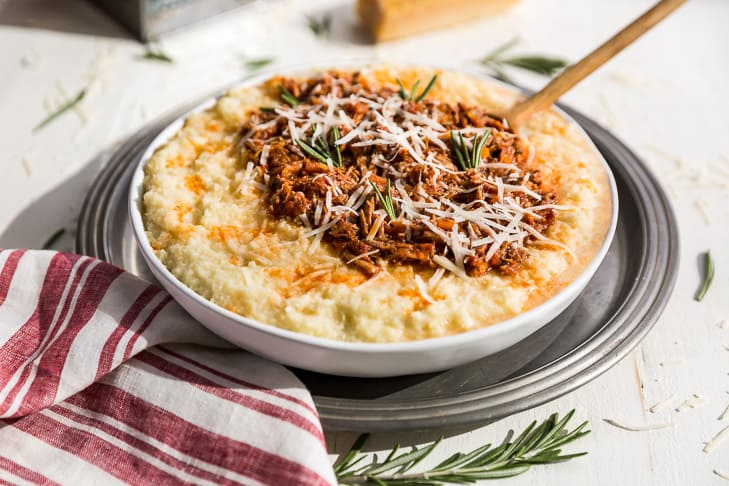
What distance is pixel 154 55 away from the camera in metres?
4.66

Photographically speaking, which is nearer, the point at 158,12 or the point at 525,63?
the point at 525,63

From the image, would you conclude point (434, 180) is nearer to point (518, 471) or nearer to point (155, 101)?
point (518, 471)

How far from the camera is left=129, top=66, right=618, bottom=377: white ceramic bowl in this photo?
2178 mm

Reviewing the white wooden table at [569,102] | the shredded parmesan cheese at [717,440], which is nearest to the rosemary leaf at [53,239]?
the white wooden table at [569,102]

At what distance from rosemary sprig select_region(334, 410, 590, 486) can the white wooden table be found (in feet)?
0.17

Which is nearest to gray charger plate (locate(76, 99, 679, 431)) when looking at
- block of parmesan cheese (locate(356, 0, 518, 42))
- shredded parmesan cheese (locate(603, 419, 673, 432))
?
shredded parmesan cheese (locate(603, 419, 673, 432))

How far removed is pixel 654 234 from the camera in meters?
2.94

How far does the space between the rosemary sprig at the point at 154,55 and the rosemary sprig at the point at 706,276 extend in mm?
3302

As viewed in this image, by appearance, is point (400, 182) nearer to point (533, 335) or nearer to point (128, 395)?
point (533, 335)

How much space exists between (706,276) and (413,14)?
2685mm

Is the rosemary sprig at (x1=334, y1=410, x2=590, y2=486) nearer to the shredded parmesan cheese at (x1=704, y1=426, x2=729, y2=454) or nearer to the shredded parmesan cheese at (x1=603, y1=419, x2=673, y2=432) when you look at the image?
the shredded parmesan cheese at (x1=603, y1=419, x2=673, y2=432)

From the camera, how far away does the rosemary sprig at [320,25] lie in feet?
16.8

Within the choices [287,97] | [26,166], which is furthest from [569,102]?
[26,166]

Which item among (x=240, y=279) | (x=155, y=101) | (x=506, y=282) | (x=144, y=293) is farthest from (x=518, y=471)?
(x=155, y=101)
